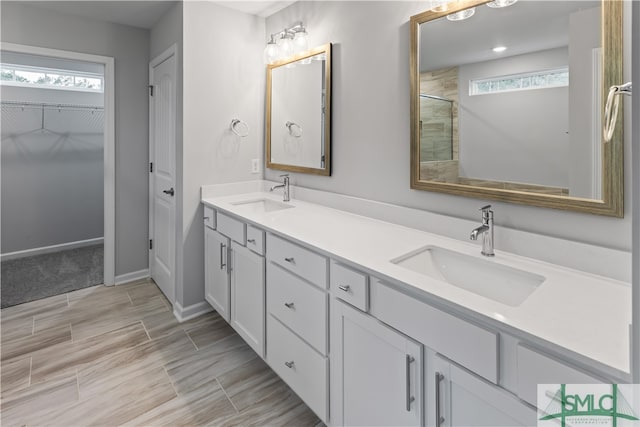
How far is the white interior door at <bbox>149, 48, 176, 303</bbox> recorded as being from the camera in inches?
109

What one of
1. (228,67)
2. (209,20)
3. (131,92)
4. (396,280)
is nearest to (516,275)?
(396,280)

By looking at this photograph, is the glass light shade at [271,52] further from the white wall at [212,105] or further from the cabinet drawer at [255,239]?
the cabinet drawer at [255,239]

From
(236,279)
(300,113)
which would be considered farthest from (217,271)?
(300,113)

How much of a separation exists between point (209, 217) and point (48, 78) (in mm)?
3342

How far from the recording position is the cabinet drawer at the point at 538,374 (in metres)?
0.77

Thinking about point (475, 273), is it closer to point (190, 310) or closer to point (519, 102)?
point (519, 102)

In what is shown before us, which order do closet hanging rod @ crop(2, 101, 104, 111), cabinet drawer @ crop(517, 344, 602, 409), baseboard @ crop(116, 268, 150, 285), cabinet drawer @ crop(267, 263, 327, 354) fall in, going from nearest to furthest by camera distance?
cabinet drawer @ crop(517, 344, 602, 409) < cabinet drawer @ crop(267, 263, 327, 354) < baseboard @ crop(116, 268, 150, 285) < closet hanging rod @ crop(2, 101, 104, 111)

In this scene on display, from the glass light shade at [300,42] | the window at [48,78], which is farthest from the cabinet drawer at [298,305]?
the window at [48,78]

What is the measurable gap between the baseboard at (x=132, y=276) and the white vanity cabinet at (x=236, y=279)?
1206 millimetres

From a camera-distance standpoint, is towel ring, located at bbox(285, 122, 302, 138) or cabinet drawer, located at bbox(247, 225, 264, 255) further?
towel ring, located at bbox(285, 122, 302, 138)

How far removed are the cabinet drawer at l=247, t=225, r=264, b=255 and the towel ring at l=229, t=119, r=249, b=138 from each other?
1.09m

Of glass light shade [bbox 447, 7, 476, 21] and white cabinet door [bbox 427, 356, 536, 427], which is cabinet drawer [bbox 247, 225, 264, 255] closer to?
white cabinet door [bbox 427, 356, 536, 427]

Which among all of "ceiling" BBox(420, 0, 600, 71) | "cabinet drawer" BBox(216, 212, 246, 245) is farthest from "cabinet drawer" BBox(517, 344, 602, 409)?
"cabinet drawer" BBox(216, 212, 246, 245)

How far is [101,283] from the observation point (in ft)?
10.9
